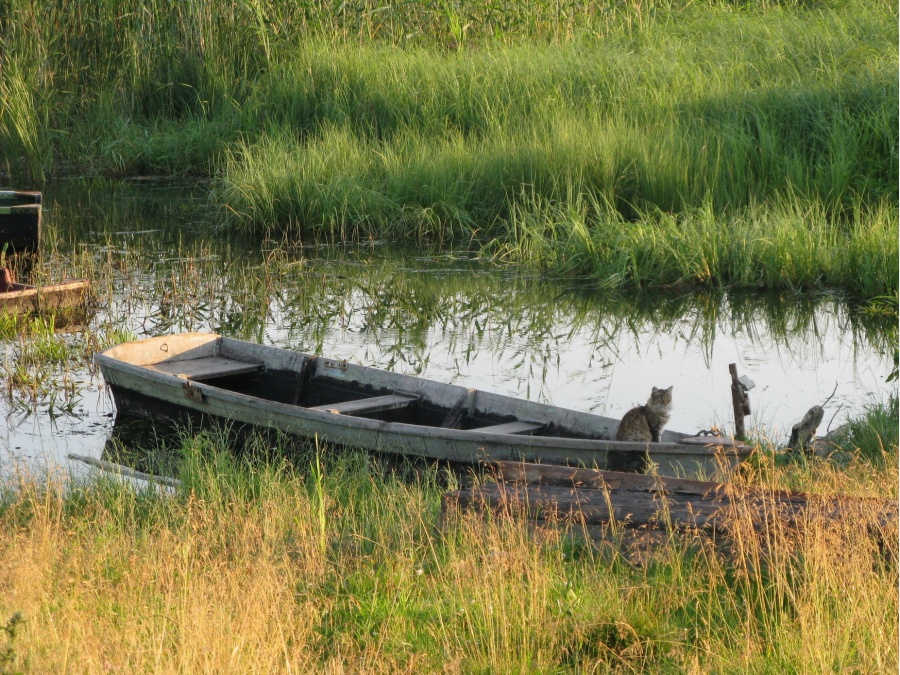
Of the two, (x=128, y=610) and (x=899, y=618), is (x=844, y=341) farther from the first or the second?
(x=128, y=610)

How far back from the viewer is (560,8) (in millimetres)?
18141

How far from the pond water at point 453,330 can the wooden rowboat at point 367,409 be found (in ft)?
1.69

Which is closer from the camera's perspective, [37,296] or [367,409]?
[367,409]

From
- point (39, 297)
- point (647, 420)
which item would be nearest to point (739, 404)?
point (647, 420)

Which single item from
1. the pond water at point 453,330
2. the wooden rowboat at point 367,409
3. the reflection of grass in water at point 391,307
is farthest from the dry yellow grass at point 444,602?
the reflection of grass in water at point 391,307

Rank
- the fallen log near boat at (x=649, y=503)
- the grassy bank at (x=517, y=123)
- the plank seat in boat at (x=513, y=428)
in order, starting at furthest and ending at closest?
the grassy bank at (x=517, y=123) → the plank seat in boat at (x=513, y=428) → the fallen log near boat at (x=649, y=503)

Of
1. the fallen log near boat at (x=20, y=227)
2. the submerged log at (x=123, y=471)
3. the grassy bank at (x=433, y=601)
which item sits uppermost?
the fallen log near boat at (x=20, y=227)

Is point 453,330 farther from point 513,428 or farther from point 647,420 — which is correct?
point 647,420

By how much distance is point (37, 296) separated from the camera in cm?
1045

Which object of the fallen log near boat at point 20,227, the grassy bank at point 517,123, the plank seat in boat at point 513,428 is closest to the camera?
the plank seat in boat at point 513,428

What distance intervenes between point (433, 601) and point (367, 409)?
10.6ft

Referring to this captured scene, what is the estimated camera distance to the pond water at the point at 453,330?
8.48m

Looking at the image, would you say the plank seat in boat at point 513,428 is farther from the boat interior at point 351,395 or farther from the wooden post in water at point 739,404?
the wooden post in water at point 739,404

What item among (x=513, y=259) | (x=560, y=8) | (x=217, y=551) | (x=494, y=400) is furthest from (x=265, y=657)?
(x=560, y=8)
